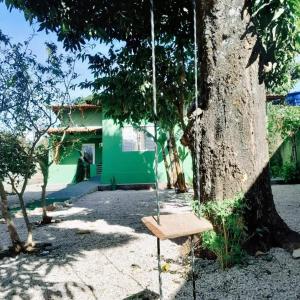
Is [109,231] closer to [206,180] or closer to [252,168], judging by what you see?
[206,180]

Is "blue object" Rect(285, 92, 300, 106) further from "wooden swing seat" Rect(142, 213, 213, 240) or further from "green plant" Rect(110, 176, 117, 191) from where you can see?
"wooden swing seat" Rect(142, 213, 213, 240)

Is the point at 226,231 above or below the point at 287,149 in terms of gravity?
below

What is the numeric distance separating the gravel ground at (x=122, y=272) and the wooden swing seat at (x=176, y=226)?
110cm

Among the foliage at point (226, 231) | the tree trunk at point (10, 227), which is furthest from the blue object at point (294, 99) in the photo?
the tree trunk at point (10, 227)

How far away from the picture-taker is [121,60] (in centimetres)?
789

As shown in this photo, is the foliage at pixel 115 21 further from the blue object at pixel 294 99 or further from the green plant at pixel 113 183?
the blue object at pixel 294 99

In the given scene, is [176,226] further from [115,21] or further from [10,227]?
[115,21]

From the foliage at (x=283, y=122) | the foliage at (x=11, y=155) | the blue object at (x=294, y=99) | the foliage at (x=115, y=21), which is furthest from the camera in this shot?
the blue object at (x=294, y=99)

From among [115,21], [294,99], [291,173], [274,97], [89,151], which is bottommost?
[291,173]

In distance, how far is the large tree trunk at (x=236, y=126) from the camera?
4645 mm

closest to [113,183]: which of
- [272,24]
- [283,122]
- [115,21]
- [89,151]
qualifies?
[89,151]

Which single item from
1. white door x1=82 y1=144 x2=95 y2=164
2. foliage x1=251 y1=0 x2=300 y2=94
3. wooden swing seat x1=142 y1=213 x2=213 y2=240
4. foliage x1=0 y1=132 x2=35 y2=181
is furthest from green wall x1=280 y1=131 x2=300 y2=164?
wooden swing seat x1=142 y1=213 x2=213 y2=240

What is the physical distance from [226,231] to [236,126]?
139 cm

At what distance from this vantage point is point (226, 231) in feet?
14.2
